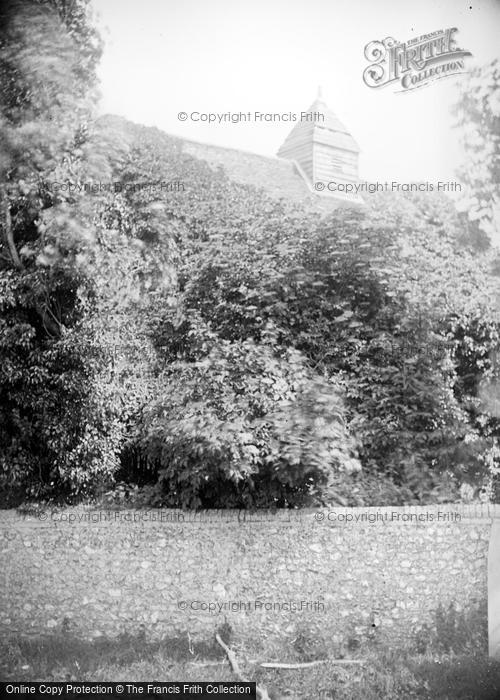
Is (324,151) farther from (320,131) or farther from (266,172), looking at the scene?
(266,172)

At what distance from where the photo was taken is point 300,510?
279cm

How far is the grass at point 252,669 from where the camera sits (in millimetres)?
2646

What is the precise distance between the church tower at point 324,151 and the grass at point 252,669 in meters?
2.14

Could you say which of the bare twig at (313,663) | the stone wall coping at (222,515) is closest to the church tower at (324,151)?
the stone wall coping at (222,515)

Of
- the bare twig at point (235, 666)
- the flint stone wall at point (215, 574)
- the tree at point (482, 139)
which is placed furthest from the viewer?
the tree at point (482, 139)

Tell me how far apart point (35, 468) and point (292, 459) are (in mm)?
1179

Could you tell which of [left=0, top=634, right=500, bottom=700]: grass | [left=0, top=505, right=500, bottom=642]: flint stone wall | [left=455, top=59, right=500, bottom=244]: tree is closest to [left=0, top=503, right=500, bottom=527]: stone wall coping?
[left=0, top=505, right=500, bottom=642]: flint stone wall

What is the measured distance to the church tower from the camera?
2930 mm

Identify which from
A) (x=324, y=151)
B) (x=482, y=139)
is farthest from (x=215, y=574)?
(x=482, y=139)

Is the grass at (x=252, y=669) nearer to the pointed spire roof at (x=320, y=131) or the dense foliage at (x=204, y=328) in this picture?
the dense foliage at (x=204, y=328)

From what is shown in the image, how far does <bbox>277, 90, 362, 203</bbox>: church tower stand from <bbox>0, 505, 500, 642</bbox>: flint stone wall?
5.14ft

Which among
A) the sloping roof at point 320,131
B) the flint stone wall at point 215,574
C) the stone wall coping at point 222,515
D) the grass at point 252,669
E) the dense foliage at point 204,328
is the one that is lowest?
the grass at point 252,669

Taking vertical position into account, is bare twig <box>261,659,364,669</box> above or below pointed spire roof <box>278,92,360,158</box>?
below

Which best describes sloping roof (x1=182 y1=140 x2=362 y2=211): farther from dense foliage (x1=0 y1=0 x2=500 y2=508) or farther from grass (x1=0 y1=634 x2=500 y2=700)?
grass (x1=0 y1=634 x2=500 y2=700)
